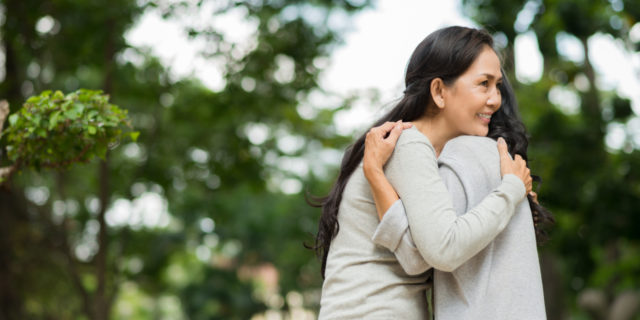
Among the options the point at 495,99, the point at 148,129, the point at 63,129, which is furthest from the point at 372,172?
the point at 148,129

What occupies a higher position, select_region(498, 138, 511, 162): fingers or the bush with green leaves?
the bush with green leaves

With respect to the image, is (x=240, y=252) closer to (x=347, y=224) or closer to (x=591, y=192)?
(x=591, y=192)

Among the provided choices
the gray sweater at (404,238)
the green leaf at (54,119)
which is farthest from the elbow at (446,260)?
the green leaf at (54,119)

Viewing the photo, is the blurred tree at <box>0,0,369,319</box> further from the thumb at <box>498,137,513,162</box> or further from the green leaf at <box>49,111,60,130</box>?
the thumb at <box>498,137,513,162</box>

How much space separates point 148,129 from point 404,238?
31.6 feet

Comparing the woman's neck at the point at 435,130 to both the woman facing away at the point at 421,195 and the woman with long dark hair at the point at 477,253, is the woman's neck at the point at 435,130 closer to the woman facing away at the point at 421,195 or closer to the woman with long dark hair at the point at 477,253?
the woman facing away at the point at 421,195

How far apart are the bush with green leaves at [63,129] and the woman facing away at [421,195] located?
1.29m

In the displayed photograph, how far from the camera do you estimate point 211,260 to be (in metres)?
24.0

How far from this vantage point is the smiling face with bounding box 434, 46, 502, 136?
250cm

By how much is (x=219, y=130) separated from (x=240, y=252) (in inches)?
436

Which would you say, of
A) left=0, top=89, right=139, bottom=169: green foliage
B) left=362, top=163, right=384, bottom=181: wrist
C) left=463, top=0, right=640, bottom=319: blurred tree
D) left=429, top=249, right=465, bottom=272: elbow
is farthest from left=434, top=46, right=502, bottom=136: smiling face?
left=463, top=0, right=640, bottom=319: blurred tree

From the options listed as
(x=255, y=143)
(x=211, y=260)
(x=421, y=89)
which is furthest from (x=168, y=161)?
(x=211, y=260)

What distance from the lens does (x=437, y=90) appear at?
2.54 metres

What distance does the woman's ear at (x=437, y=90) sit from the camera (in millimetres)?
2529
